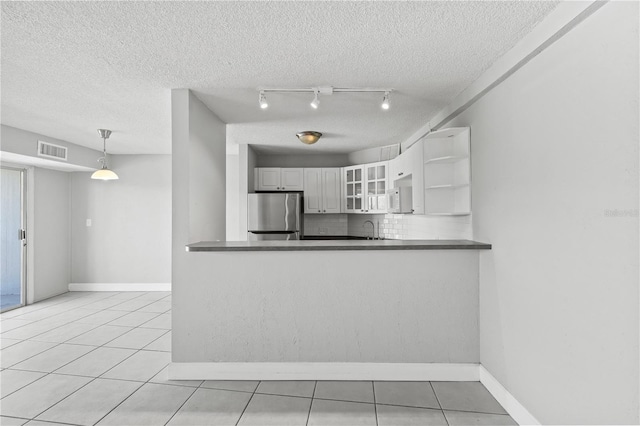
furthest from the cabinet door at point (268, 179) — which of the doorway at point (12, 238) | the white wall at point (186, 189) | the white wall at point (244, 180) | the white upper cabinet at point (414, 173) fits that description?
the doorway at point (12, 238)

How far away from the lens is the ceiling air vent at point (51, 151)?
434cm

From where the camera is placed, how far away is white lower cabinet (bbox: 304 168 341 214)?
561cm

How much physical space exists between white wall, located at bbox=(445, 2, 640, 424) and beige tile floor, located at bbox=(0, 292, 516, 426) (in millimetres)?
484

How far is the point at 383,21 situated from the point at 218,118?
7.38ft

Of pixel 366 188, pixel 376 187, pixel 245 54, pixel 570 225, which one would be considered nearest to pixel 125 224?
pixel 366 188

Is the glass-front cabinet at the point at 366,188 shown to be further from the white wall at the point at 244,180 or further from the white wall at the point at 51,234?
the white wall at the point at 51,234

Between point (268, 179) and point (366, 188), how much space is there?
1585 millimetres

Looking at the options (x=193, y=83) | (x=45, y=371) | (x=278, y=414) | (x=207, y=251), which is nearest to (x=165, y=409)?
(x=278, y=414)

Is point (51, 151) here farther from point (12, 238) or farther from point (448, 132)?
point (448, 132)

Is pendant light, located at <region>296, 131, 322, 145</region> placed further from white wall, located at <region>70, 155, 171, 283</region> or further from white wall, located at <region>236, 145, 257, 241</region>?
white wall, located at <region>70, 155, 171, 283</region>

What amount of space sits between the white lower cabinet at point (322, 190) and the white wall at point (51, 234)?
13.6ft

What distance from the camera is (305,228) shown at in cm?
601

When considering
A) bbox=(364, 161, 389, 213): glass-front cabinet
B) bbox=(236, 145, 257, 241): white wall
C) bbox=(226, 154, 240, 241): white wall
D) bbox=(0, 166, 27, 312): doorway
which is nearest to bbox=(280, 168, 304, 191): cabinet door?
bbox=(236, 145, 257, 241): white wall

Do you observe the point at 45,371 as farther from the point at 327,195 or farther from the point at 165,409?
the point at 327,195
